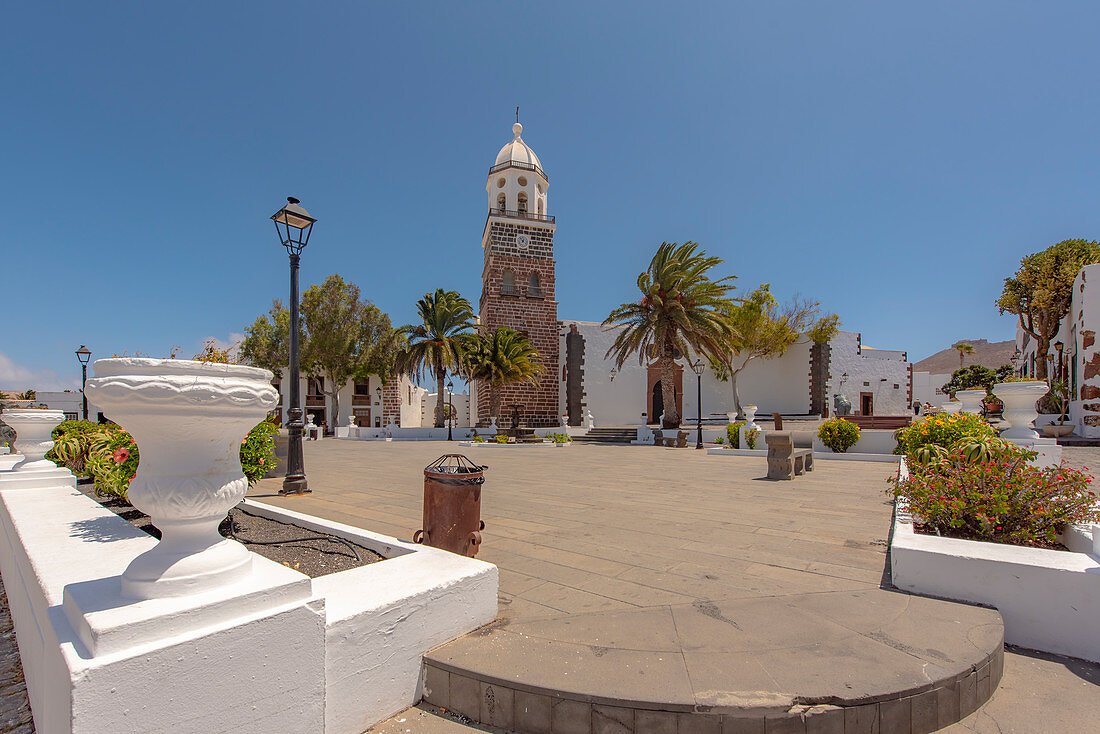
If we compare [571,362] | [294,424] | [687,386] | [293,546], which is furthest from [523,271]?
[293,546]

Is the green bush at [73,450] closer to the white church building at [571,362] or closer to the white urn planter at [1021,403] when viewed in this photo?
the white urn planter at [1021,403]

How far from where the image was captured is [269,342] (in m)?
36.5

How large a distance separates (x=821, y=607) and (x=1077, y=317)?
2332 centimetres

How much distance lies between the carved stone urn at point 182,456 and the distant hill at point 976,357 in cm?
9797

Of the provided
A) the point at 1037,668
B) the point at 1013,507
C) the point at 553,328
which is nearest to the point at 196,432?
the point at 1037,668

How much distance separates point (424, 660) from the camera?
94.5 inches

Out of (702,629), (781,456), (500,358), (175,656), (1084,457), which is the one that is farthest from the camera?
(500,358)

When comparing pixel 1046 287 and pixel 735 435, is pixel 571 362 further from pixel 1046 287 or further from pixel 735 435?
pixel 1046 287

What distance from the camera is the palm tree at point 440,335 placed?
86.6 ft

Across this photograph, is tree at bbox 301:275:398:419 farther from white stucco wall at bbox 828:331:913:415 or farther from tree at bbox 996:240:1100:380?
tree at bbox 996:240:1100:380

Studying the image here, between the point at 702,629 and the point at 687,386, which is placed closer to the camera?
the point at 702,629

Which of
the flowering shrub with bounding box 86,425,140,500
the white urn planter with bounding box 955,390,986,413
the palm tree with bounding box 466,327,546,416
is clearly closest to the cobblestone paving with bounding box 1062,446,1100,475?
Answer: the white urn planter with bounding box 955,390,986,413

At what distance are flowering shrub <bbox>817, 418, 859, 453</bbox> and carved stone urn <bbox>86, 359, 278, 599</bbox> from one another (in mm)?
14820

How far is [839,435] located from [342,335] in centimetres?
3108
